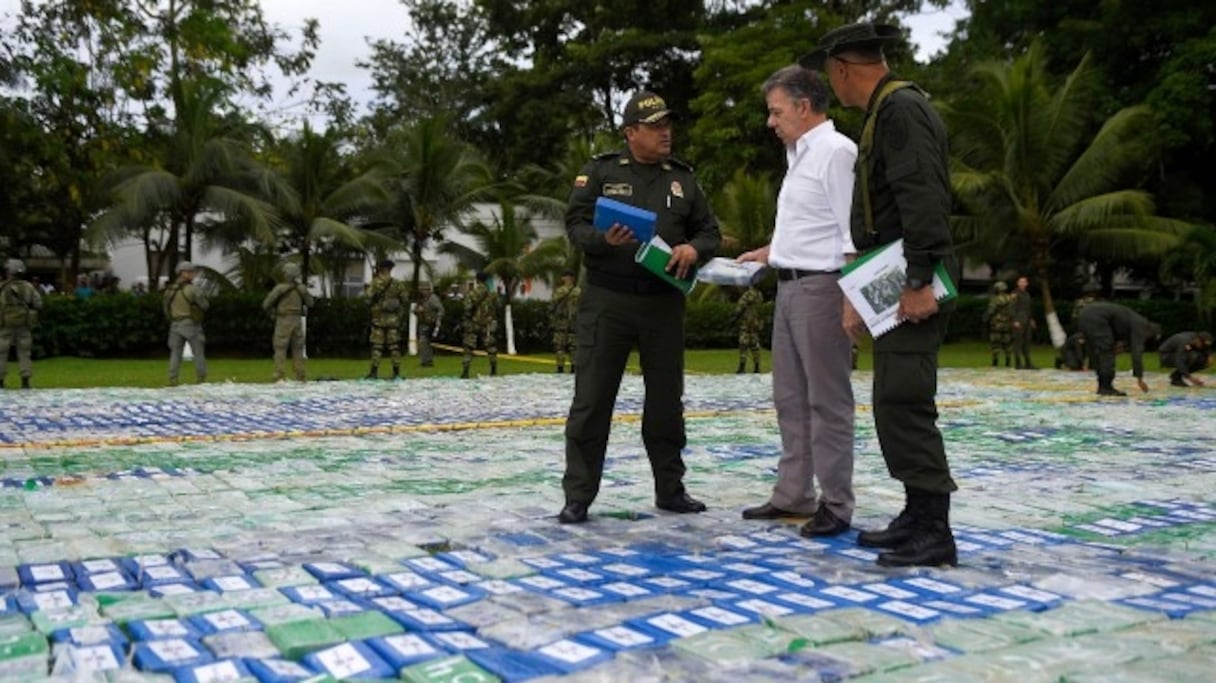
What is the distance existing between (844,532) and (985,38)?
1264 inches

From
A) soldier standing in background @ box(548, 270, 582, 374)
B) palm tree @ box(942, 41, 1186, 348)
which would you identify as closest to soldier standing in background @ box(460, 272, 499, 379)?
soldier standing in background @ box(548, 270, 582, 374)

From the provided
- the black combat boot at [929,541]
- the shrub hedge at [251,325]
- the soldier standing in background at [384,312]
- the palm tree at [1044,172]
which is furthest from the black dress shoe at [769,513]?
the palm tree at [1044,172]

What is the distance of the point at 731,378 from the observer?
17.0 m

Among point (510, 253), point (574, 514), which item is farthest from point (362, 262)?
point (574, 514)

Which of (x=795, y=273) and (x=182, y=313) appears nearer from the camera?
(x=795, y=273)

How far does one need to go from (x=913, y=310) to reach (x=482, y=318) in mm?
15050

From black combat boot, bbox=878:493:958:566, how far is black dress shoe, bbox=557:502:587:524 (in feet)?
4.43

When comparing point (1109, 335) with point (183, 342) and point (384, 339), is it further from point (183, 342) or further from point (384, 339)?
point (183, 342)

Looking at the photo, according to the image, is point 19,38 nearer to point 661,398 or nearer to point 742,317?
point 742,317

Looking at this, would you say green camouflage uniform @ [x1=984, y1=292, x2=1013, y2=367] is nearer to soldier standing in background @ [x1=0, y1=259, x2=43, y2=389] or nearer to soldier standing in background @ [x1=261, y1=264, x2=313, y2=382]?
soldier standing in background @ [x1=261, y1=264, x2=313, y2=382]

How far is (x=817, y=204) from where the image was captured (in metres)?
4.68

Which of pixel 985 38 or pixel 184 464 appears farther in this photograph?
pixel 985 38

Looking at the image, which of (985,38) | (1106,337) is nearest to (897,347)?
(1106,337)

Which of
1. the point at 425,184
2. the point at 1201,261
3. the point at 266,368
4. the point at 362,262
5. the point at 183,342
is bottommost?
the point at 266,368
